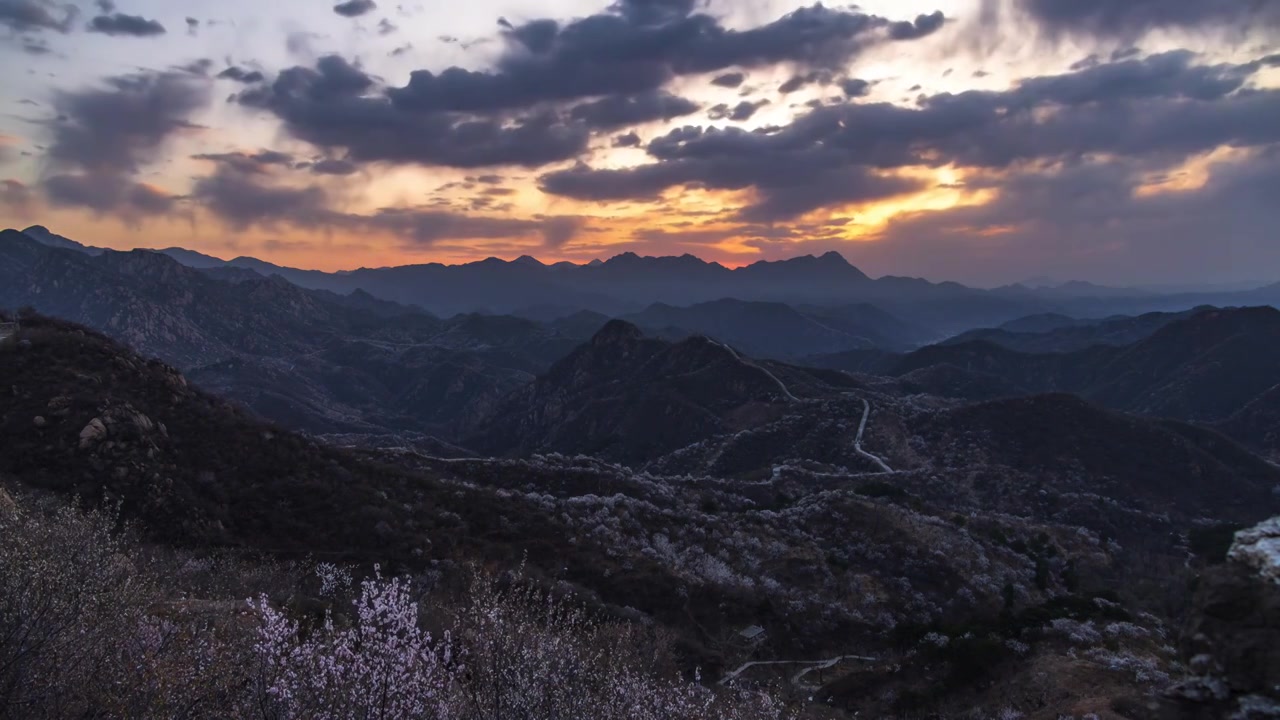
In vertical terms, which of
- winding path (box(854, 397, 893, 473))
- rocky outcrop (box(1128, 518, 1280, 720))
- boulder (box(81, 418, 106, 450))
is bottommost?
winding path (box(854, 397, 893, 473))

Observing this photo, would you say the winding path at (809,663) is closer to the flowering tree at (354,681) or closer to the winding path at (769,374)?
the flowering tree at (354,681)

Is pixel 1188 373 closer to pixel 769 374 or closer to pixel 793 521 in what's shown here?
pixel 769 374

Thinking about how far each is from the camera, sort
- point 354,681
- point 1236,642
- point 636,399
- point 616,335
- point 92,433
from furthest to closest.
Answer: point 616,335, point 636,399, point 92,433, point 354,681, point 1236,642

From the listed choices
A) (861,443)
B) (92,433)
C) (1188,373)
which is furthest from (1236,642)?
(1188,373)

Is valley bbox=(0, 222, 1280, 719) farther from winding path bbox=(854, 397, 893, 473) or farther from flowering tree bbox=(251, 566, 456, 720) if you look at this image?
flowering tree bbox=(251, 566, 456, 720)

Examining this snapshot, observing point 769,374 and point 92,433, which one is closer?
point 92,433

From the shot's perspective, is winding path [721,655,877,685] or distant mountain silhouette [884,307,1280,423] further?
distant mountain silhouette [884,307,1280,423]

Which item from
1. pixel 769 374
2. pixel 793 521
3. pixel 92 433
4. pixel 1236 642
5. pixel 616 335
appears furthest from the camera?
pixel 616 335

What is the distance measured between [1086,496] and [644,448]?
77072 millimetres

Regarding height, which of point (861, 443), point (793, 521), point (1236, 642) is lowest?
point (861, 443)

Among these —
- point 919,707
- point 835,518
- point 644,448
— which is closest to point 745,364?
point 644,448

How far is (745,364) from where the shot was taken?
497ft

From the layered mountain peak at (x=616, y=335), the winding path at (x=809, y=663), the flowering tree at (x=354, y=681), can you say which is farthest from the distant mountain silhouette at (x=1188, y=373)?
the flowering tree at (x=354, y=681)

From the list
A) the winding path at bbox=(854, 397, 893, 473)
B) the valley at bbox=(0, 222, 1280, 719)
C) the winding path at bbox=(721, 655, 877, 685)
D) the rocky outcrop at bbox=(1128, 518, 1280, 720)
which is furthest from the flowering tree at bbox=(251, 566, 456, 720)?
the winding path at bbox=(854, 397, 893, 473)
